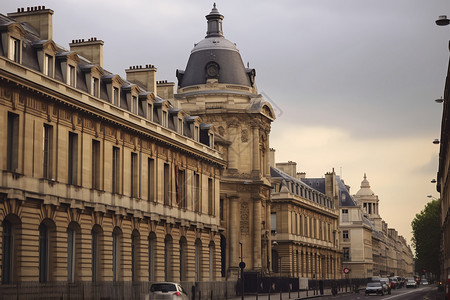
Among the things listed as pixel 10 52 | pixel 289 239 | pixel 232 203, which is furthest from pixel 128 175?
pixel 289 239

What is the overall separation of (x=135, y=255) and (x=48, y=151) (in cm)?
1319

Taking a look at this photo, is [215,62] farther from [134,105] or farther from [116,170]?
[116,170]

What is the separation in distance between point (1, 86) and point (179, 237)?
2489 centimetres

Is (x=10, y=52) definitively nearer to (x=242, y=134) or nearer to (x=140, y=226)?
(x=140, y=226)

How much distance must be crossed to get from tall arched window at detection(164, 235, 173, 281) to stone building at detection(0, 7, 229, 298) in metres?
0.07

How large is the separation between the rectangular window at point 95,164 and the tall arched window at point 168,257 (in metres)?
11.8

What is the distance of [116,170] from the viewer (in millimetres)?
54438

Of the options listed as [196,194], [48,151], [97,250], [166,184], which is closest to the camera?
[48,151]

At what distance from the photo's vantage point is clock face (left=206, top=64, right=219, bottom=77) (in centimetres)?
9269


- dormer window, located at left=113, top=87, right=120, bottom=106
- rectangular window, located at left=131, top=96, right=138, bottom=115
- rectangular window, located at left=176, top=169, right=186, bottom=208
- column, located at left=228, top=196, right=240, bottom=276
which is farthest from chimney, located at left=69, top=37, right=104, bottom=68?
column, located at left=228, top=196, right=240, bottom=276

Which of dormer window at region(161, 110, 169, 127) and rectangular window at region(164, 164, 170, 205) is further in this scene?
dormer window at region(161, 110, 169, 127)

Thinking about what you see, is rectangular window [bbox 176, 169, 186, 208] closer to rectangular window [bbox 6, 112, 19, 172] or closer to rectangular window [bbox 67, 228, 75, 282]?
rectangular window [bbox 67, 228, 75, 282]

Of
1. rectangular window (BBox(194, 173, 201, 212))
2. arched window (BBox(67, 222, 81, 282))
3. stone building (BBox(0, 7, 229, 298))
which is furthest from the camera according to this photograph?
rectangular window (BBox(194, 173, 201, 212))

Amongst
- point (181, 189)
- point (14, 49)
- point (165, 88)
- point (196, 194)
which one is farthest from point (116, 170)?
point (165, 88)
